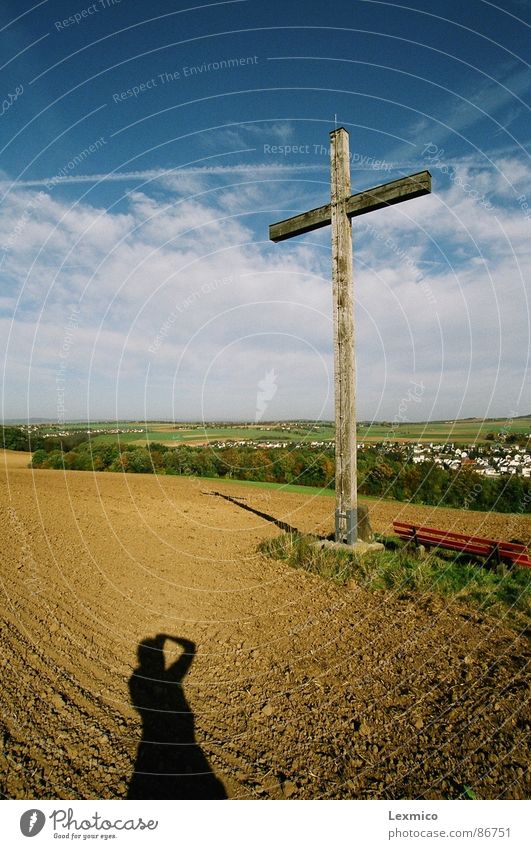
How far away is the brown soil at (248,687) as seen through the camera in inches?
110

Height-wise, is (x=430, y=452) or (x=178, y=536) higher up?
(x=430, y=452)

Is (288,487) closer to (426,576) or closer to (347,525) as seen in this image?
(347,525)

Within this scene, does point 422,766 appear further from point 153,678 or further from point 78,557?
point 78,557

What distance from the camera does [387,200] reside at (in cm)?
606

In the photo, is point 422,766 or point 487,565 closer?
point 422,766

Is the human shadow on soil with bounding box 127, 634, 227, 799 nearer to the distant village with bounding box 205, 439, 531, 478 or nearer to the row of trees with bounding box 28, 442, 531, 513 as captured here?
the row of trees with bounding box 28, 442, 531, 513

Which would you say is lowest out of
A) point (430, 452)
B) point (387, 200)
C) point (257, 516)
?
point (257, 516)

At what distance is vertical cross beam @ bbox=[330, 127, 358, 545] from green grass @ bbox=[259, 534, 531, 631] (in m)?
0.56

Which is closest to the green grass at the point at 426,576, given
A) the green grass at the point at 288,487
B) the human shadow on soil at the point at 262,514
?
the human shadow on soil at the point at 262,514

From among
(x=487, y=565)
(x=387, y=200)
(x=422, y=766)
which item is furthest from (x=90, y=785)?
(x=387, y=200)

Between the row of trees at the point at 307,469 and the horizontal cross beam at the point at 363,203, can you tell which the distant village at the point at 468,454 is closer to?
the row of trees at the point at 307,469

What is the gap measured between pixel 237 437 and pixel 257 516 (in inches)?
Answer: 604

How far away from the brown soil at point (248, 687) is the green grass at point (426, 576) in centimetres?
29

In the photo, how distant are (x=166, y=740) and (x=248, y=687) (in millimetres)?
910
